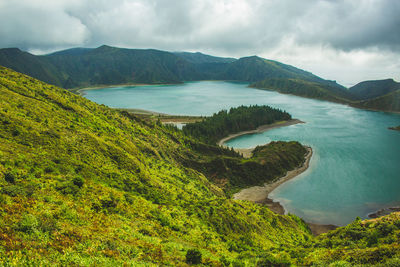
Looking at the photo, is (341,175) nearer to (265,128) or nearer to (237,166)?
(237,166)

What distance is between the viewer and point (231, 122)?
158 metres

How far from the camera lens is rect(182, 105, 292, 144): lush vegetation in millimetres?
137050

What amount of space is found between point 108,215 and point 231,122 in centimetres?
13924

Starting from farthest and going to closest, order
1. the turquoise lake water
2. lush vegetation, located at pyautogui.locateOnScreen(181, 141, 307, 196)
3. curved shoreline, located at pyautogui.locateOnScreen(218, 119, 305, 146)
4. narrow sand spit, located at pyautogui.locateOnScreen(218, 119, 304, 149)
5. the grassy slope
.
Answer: curved shoreline, located at pyautogui.locateOnScreen(218, 119, 305, 146) < narrow sand spit, located at pyautogui.locateOnScreen(218, 119, 304, 149) < lush vegetation, located at pyautogui.locateOnScreen(181, 141, 307, 196) < the turquoise lake water < the grassy slope

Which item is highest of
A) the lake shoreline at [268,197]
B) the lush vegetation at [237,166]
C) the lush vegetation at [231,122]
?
the lush vegetation at [231,122]

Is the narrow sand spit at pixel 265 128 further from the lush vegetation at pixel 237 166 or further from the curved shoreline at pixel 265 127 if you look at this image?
the lush vegetation at pixel 237 166

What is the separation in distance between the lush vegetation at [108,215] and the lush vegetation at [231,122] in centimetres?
7686

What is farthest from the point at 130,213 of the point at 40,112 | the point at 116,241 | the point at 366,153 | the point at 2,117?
the point at 366,153

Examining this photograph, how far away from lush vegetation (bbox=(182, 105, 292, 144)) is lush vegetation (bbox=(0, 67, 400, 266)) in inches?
3026

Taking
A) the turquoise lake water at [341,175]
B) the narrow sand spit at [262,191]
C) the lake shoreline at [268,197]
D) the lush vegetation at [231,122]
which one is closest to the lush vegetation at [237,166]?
the narrow sand spit at [262,191]

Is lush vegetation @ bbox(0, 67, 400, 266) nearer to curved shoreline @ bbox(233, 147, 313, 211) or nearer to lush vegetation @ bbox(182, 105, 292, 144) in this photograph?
curved shoreline @ bbox(233, 147, 313, 211)

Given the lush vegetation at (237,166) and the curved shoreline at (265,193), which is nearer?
the curved shoreline at (265,193)

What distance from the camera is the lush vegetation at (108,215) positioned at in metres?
16.2

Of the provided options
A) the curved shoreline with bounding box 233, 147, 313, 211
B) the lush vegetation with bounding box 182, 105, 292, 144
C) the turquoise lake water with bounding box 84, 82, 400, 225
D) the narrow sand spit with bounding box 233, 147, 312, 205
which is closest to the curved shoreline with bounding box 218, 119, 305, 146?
the lush vegetation with bounding box 182, 105, 292, 144
